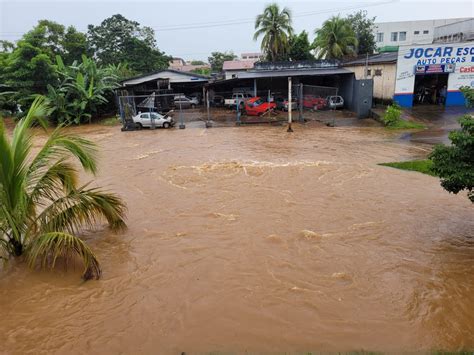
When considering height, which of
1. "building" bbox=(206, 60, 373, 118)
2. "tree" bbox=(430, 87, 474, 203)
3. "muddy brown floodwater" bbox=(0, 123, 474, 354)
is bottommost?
"muddy brown floodwater" bbox=(0, 123, 474, 354)

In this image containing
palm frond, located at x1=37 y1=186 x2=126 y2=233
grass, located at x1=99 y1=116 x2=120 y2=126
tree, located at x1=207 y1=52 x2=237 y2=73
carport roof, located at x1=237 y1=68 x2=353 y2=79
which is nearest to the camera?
palm frond, located at x1=37 y1=186 x2=126 y2=233

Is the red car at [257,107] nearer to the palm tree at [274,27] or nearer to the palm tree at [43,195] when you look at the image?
the palm tree at [274,27]

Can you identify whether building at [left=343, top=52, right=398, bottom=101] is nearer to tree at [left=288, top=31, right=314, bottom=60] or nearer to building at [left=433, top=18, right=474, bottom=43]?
building at [left=433, top=18, right=474, bottom=43]

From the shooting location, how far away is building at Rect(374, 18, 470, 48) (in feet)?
181

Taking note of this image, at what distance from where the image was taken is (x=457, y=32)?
3781cm

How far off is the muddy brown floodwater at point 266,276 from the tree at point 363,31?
137 ft

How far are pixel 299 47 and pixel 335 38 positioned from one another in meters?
6.07

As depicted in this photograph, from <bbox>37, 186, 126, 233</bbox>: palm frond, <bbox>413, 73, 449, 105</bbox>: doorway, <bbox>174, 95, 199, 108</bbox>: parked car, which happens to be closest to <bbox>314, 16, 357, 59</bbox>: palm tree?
<bbox>413, 73, 449, 105</bbox>: doorway

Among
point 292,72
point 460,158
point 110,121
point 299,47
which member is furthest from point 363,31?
point 460,158

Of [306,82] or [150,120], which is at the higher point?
[306,82]

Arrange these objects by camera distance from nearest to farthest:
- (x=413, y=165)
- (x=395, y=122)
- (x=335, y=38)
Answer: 1. (x=413, y=165)
2. (x=395, y=122)
3. (x=335, y=38)

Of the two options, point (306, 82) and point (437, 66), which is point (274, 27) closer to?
point (306, 82)

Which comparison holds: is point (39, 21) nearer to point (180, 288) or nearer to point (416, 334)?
point (180, 288)

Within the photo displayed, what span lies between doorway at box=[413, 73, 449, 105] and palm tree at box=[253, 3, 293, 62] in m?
16.4
